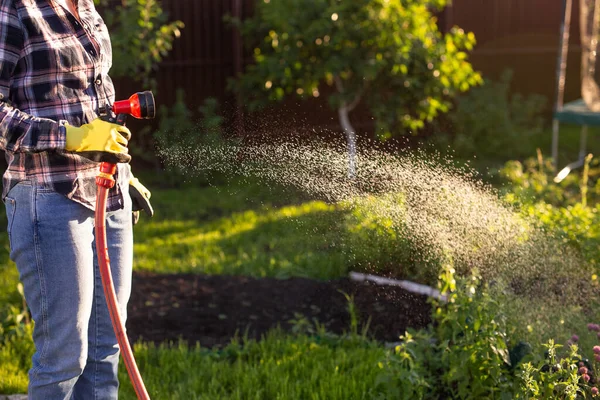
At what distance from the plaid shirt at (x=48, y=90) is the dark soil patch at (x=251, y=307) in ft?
5.03

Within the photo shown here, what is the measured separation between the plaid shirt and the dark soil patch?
153 cm

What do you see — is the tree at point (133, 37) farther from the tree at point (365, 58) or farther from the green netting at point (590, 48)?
the green netting at point (590, 48)

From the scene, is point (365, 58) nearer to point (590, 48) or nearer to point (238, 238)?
point (590, 48)

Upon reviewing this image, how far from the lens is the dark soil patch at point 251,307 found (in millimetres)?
3500

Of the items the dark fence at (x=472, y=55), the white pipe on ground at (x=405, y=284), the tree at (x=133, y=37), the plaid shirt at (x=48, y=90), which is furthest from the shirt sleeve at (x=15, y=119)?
the dark fence at (x=472, y=55)

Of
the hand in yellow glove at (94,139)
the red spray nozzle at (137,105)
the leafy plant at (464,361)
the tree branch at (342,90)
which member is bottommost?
the leafy plant at (464,361)

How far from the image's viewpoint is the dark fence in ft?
25.1

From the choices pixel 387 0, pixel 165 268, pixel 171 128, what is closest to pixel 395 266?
pixel 165 268

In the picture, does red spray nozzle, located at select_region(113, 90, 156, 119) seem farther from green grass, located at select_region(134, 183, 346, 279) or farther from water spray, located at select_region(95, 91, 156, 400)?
green grass, located at select_region(134, 183, 346, 279)

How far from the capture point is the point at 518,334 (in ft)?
9.21

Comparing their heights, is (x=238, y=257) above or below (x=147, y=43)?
below

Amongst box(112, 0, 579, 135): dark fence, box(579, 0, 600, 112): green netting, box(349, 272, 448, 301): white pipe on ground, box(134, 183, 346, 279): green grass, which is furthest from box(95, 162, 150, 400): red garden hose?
box(579, 0, 600, 112): green netting

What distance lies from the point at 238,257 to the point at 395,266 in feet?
3.90

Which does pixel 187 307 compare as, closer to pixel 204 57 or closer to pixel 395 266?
pixel 395 266
